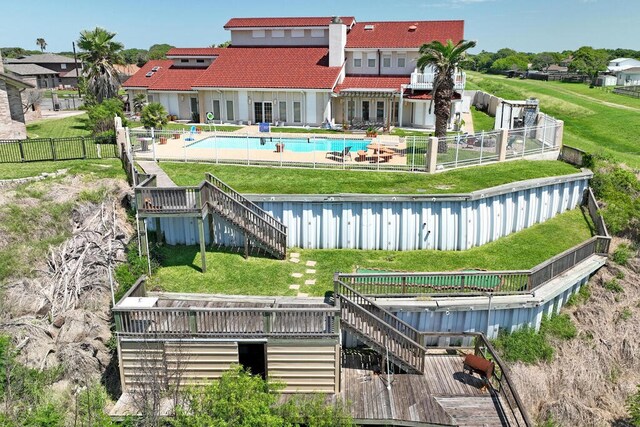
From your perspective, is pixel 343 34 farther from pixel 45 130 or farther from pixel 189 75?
pixel 45 130

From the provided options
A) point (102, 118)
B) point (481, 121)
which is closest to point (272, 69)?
point (102, 118)

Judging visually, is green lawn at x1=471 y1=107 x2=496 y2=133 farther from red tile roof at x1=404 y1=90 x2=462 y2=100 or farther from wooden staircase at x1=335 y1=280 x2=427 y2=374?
wooden staircase at x1=335 y1=280 x2=427 y2=374

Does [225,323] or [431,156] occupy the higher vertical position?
[431,156]

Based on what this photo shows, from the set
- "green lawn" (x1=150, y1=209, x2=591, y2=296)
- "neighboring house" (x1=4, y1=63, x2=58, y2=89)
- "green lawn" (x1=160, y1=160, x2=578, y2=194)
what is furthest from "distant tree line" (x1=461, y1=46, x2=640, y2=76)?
"neighboring house" (x1=4, y1=63, x2=58, y2=89)

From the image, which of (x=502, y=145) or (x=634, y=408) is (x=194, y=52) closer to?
(x=502, y=145)

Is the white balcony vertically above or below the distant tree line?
below

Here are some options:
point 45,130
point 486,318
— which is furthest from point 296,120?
point 486,318

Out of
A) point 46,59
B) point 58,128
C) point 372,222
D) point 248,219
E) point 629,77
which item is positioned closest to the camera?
point 248,219
